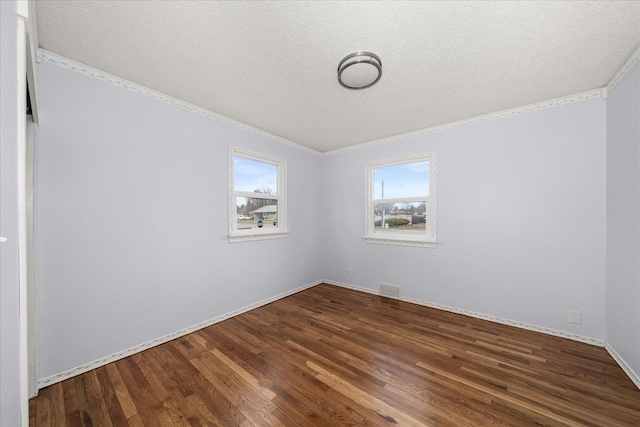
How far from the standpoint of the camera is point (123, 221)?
2170mm

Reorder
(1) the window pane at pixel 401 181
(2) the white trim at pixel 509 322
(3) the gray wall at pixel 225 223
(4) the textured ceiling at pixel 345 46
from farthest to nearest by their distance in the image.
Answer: (1) the window pane at pixel 401 181
(2) the white trim at pixel 509 322
(3) the gray wall at pixel 225 223
(4) the textured ceiling at pixel 345 46

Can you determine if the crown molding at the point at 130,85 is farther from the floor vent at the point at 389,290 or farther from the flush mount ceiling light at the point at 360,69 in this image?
the floor vent at the point at 389,290

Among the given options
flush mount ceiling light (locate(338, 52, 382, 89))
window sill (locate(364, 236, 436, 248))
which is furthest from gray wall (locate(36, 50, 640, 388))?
flush mount ceiling light (locate(338, 52, 382, 89))

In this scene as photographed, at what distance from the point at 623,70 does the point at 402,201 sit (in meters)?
2.37

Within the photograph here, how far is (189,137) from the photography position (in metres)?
2.66

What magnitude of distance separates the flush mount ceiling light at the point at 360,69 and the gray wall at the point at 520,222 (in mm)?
1763

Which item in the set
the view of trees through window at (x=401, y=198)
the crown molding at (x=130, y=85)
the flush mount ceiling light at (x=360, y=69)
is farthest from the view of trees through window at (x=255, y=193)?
the flush mount ceiling light at (x=360, y=69)

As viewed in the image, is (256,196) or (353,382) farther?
(256,196)

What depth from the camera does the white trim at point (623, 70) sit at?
5.97ft

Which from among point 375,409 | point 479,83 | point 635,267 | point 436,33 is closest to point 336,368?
point 375,409

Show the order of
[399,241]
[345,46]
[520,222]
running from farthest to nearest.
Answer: [399,241], [520,222], [345,46]

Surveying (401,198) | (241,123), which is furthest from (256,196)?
(401,198)

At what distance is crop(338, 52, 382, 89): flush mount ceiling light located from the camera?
1839mm

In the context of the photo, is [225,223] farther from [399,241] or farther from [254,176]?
[399,241]
